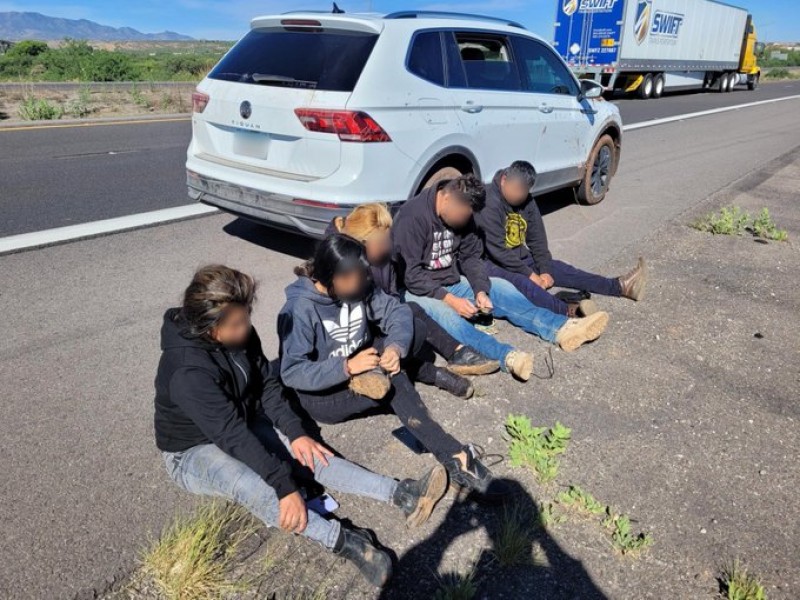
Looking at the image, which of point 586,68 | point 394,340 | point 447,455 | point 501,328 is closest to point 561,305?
point 501,328

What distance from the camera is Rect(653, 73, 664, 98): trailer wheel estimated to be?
29992 millimetres

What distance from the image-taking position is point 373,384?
3.01 metres

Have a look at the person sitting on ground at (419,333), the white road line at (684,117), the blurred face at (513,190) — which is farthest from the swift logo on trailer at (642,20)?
the person sitting on ground at (419,333)

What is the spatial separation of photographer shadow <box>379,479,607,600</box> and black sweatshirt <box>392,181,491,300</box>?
185cm

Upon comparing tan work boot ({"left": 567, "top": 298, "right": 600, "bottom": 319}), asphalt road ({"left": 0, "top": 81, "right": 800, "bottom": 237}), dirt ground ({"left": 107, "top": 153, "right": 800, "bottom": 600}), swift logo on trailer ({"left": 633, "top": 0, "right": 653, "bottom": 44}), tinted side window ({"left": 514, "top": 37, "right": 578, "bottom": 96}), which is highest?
swift logo on trailer ({"left": 633, "top": 0, "right": 653, "bottom": 44})

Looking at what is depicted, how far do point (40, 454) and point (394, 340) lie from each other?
173 cm

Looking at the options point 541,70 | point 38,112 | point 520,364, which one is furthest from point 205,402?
point 38,112

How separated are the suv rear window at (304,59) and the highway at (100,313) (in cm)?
154

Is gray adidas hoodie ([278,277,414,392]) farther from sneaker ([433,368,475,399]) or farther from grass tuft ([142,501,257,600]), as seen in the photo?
grass tuft ([142,501,257,600])

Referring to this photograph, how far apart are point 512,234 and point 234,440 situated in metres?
3.10

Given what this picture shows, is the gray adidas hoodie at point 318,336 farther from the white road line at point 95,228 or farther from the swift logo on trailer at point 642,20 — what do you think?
the swift logo on trailer at point 642,20

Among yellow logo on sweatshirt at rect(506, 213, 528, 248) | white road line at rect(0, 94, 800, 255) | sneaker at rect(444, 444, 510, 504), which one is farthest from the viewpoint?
white road line at rect(0, 94, 800, 255)

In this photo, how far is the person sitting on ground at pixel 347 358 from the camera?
9.62 feet

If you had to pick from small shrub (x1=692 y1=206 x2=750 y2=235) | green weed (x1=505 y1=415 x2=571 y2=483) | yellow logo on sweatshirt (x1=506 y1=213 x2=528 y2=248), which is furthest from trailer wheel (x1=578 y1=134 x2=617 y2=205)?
green weed (x1=505 y1=415 x2=571 y2=483)
